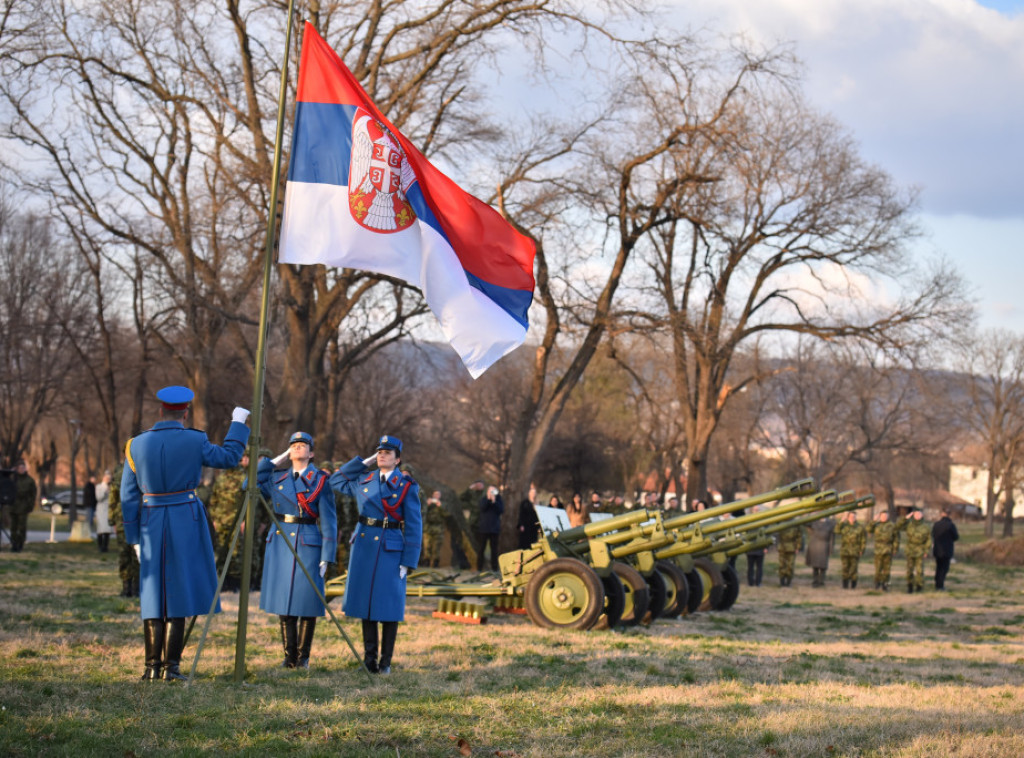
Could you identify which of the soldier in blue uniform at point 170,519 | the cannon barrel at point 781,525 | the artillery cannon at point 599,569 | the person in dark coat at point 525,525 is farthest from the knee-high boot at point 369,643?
the person in dark coat at point 525,525

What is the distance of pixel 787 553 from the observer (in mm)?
22719

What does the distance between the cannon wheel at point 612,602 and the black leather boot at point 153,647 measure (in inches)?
221

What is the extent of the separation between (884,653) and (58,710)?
27.0 ft

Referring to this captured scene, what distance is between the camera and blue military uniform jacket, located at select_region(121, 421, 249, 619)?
7238 millimetres

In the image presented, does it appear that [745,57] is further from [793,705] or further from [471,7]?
[793,705]

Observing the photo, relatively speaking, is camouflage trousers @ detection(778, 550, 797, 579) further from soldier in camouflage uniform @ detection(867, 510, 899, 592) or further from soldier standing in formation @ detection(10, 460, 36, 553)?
soldier standing in formation @ detection(10, 460, 36, 553)

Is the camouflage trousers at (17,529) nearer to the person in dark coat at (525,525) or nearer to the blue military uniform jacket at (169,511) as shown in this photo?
the person in dark coat at (525,525)

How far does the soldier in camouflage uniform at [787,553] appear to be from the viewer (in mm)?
22322

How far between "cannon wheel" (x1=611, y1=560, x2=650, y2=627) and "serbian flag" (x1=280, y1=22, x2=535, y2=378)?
17.2 ft

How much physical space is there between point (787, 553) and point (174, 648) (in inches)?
679

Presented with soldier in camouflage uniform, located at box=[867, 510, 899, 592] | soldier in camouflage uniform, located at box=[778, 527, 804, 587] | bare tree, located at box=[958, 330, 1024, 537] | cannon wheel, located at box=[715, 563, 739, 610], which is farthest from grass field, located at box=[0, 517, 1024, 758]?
bare tree, located at box=[958, 330, 1024, 537]

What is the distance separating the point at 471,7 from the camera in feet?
65.4

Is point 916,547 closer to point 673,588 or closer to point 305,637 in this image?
point 673,588

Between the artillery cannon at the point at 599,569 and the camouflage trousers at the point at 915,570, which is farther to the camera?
the camouflage trousers at the point at 915,570
